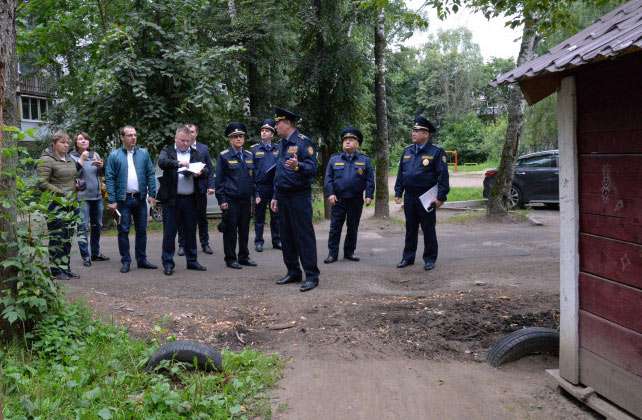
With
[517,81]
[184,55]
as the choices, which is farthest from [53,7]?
[517,81]

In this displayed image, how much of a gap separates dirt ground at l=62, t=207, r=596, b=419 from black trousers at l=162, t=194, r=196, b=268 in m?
0.32

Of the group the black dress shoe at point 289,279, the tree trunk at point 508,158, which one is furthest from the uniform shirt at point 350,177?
the tree trunk at point 508,158

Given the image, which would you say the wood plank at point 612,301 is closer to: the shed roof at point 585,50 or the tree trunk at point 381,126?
the shed roof at point 585,50

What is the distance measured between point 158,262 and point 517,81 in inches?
271

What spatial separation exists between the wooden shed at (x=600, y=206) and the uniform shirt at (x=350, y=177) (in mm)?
4711

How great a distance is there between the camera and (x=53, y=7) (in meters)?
15.7

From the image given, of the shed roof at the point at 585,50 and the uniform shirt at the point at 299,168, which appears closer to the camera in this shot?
the shed roof at the point at 585,50

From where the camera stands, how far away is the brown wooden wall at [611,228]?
3.75 metres

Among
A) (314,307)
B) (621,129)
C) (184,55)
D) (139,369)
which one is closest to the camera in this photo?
(621,129)

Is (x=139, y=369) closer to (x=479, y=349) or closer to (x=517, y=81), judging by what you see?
(x=479, y=349)

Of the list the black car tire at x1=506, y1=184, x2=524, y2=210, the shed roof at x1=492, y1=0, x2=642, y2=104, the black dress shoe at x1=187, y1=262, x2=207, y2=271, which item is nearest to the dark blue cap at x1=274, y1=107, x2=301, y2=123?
the black dress shoe at x1=187, y1=262, x2=207, y2=271

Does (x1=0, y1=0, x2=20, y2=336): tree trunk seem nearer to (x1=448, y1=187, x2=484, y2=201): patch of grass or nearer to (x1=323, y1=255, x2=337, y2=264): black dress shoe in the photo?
(x1=323, y1=255, x2=337, y2=264): black dress shoe

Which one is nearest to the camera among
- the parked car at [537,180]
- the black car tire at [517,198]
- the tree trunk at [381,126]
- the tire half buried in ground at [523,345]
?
the tire half buried in ground at [523,345]

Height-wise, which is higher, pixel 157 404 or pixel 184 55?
pixel 184 55
